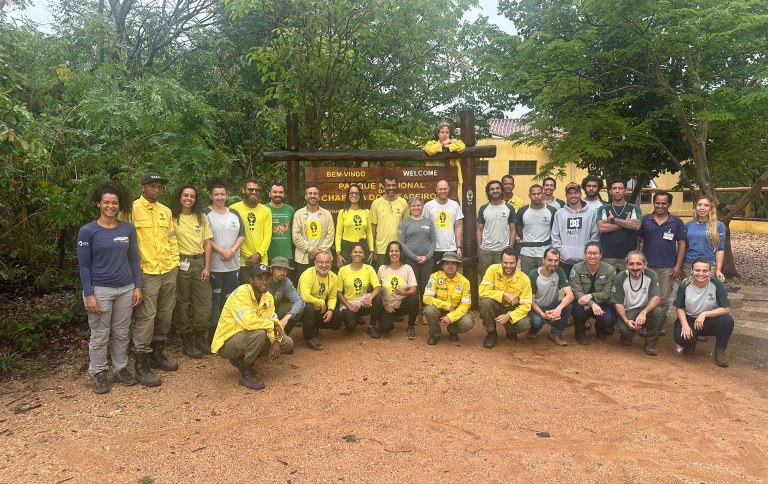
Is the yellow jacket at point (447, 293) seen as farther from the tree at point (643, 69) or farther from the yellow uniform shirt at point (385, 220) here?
the tree at point (643, 69)

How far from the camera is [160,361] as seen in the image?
15.8 feet

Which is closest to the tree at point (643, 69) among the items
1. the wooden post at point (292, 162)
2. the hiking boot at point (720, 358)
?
the hiking boot at point (720, 358)

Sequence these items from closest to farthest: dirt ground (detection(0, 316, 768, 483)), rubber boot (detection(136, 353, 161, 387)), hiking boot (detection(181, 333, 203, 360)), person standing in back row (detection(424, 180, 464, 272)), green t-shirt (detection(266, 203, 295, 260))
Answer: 1. dirt ground (detection(0, 316, 768, 483))
2. rubber boot (detection(136, 353, 161, 387))
3. hiking boot (detection(181, 333, 203, 360))
4. green t-shirt (detection(266, 203, 295, 260))
5. person standing in back row (detection(424, 180, 464, 272))

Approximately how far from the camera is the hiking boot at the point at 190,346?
5141mm

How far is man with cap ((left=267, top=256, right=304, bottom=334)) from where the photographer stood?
4.91m

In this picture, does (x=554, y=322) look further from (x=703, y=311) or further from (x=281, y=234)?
(x=281, y=234)

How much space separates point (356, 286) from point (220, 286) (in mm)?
1409

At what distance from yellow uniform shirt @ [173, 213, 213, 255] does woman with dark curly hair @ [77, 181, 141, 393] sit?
20.8 inches

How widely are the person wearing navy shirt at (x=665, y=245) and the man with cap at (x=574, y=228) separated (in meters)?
0.59

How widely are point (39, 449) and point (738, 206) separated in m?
10.5

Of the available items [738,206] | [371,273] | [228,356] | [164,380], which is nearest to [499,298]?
[371,273]

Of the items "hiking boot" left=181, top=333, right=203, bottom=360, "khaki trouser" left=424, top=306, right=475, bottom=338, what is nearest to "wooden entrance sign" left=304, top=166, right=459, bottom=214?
"khaki trouser" left=424, top=306, right=475, bottom=338

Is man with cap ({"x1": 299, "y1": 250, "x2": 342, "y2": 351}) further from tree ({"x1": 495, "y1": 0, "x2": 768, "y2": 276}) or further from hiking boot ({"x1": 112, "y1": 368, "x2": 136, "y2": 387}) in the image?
tree ({"x1": 495, "y1": 0, "x2": 768, "y2": 276})

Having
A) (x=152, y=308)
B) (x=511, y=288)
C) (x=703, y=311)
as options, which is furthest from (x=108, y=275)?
(x=703, y=311)
